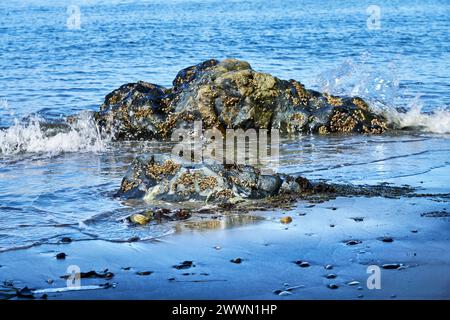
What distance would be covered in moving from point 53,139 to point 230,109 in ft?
8.04

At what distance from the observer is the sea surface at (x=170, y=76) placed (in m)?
7.64

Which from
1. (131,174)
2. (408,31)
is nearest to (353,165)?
(131,174)

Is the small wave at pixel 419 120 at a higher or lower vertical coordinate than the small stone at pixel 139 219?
higher

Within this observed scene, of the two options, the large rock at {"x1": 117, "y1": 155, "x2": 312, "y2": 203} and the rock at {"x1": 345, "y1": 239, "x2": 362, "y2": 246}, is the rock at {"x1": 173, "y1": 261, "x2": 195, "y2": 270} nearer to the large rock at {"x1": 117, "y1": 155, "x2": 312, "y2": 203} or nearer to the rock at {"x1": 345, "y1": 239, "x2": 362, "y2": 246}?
the rock at {"x1": 345, "y1": 239, "x2": 362, "y2": 246}

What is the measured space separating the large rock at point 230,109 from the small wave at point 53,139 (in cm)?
36

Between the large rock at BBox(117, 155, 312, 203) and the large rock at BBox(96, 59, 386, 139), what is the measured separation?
3765mm

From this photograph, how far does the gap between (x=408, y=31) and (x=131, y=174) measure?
72.6ft

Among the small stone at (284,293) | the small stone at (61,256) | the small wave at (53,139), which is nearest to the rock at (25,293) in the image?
the small stone at (61,256)

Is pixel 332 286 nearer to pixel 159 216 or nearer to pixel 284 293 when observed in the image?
pixel 284 293

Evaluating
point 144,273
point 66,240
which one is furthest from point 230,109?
point 144,273

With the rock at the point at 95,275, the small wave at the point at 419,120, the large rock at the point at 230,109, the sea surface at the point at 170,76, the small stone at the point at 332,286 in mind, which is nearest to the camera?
the small stone at the point at 332,286

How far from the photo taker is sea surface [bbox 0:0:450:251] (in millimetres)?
7641

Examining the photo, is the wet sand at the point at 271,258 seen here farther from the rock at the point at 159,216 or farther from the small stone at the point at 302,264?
the rock at the point at 159,216

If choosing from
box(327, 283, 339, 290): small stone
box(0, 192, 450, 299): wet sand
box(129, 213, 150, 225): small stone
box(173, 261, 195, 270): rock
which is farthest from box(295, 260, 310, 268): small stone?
box(129, 213, 150, 225): small stone
